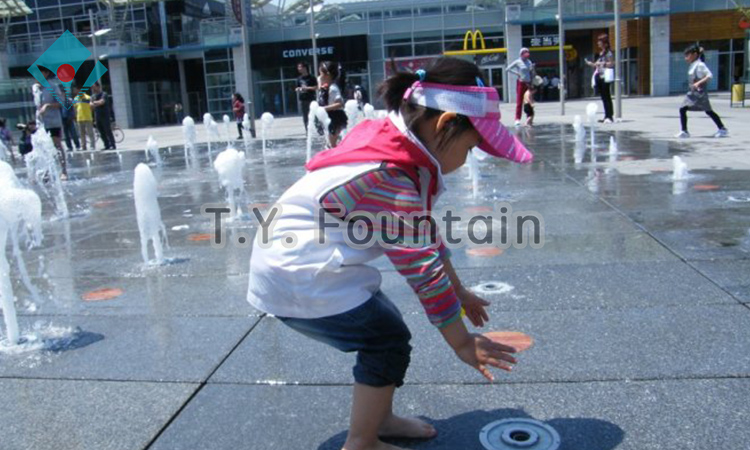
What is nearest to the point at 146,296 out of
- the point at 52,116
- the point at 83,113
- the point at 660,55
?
the point at 52,116

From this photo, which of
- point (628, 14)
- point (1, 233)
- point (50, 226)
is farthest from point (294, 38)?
point (1, 233)

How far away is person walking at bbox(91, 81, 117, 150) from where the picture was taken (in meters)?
16.8

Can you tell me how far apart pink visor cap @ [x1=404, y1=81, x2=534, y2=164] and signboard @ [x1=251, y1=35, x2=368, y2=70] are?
34.7m

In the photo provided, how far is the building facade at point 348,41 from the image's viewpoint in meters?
33.3

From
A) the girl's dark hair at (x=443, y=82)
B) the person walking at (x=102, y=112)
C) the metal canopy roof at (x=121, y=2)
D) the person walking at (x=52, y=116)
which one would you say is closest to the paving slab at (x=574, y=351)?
the girl's dark hair at (x=443, y=82)

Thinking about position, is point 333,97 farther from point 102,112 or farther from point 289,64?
point 289,64

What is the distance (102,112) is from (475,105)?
17455 millimetres

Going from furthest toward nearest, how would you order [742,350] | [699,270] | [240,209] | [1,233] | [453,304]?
[240,209] → [699,270] → [1,233] → [742,350] → [453,304]

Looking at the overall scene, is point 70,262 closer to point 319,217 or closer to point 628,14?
point 319,217

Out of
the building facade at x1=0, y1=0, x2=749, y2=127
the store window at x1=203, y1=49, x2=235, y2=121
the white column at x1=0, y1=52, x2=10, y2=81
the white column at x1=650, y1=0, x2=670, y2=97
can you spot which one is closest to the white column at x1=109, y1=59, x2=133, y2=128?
the building facade at x1=0, y1=0, x2=749, y2=127

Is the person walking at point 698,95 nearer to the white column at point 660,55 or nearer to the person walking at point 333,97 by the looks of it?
the person walking at point 333,97

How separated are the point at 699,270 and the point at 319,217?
2.92m

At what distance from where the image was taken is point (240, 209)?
23.1 feet

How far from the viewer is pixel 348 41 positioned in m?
35.7
